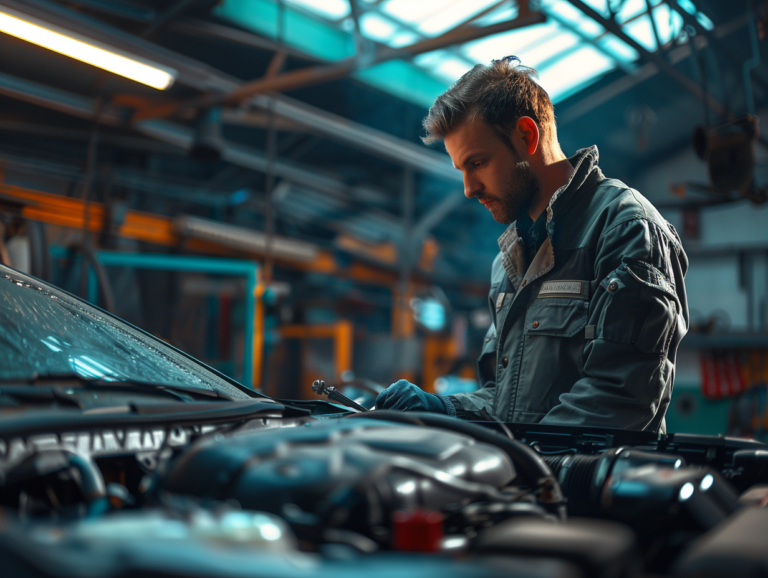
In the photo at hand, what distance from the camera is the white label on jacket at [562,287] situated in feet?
5.21

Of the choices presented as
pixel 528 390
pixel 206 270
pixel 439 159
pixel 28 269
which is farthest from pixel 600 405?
pixel 439 159

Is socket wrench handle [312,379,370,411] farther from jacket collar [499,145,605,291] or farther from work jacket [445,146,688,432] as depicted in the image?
jacket collar [499,145,605,291]

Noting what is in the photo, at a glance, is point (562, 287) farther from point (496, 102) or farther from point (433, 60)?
point (433, 60)

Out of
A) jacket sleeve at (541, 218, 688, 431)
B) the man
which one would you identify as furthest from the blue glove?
jacket sleeve at (541, 218, 688, 431)

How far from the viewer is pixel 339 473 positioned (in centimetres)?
78

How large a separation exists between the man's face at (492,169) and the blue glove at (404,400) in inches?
23.1

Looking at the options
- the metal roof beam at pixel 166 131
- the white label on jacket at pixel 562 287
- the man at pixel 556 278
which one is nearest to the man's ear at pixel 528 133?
the man at pixel 556 278

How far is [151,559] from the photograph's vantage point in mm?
543

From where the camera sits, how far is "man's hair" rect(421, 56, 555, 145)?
1674 mm

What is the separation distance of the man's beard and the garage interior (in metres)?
1.37

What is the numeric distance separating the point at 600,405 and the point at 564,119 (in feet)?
23.2

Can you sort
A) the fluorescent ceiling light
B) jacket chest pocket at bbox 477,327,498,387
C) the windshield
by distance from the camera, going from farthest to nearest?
the fluorescent ceiling light < jacket chest pocket at bbox 477,327,498,387 < the windshield

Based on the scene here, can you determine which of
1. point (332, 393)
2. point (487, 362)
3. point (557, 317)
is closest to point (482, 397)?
point (487, 362)

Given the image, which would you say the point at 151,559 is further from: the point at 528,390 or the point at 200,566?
the point at 528,390
